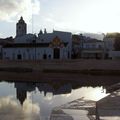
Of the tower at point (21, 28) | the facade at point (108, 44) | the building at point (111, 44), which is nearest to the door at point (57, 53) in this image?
the building at point (111, 44)

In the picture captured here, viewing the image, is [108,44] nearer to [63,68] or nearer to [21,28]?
[21,28]

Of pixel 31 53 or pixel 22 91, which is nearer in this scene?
pixel 22 91

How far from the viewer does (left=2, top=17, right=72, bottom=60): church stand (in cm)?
9456

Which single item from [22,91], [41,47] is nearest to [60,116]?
[22,91]

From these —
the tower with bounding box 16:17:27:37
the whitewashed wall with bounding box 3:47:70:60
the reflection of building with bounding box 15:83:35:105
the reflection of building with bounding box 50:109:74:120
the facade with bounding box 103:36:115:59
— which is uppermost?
the tower with bounding box 16:17:27:37

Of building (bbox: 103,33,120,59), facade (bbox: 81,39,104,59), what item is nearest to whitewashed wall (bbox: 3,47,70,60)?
facade (bbox: 81,39,104,59)

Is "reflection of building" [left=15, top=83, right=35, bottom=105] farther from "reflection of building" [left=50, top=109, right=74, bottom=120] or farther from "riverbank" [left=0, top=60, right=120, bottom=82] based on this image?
"riverbank" [left=0, top=60, right=120, bottom=82]

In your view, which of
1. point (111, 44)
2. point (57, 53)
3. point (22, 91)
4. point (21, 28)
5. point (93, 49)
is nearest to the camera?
point (22, 91)

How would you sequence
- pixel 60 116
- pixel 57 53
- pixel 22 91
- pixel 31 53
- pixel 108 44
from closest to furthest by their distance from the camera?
pixel 60 116 → pixel 22 91 → pixel 57 53 → pixel 31 53 → pixel 108 44

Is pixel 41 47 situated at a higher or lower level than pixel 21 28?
lower

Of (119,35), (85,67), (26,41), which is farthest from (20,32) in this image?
(85,67)

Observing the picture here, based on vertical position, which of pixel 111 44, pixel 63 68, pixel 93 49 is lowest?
pixel 63 68

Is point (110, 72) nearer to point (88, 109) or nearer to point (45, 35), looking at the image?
point (45, 35)

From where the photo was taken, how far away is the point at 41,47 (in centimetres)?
9581
